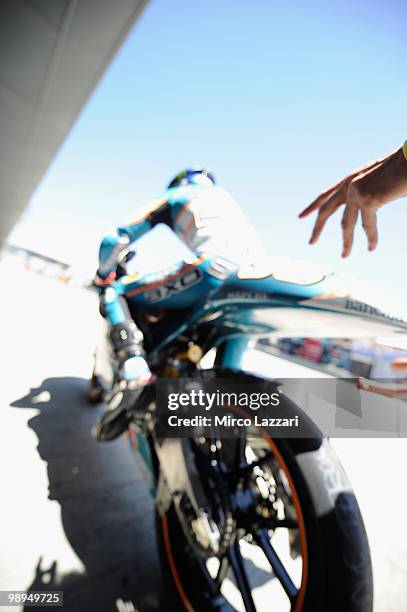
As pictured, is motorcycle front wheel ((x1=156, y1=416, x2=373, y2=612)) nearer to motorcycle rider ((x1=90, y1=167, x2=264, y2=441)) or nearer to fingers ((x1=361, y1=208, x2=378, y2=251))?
motorcycle rider ((x1=90, y1=167, x2=264, y2=441))

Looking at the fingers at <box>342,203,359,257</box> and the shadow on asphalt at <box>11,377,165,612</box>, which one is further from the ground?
the fingers at <box>342,203,359,257</box>

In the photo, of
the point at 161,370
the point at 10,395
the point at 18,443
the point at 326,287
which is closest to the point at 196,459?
the point at 161,370

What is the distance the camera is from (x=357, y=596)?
72 centimetres

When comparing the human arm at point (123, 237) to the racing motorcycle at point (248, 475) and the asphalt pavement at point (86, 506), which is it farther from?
the asphalt pavement at point (86, 506)

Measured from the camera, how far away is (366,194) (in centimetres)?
94

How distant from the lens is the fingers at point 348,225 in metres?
1.03

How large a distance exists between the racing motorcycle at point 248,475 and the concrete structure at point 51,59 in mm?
4804

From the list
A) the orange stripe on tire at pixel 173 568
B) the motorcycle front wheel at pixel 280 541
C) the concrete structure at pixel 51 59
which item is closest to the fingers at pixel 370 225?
the motorcycle front wheel at pixel 280 541

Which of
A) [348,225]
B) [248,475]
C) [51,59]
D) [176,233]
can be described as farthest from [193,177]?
[51,59]

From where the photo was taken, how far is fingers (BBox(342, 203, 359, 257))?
1.03 metres

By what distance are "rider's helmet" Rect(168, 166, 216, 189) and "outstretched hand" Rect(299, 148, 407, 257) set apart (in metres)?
0.97

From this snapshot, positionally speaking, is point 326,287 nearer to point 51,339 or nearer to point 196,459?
point 196,459

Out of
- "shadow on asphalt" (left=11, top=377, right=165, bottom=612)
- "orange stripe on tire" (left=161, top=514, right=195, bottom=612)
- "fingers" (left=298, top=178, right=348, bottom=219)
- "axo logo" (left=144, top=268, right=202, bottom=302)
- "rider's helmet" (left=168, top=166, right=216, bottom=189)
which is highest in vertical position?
"rider's helmet" (left=168, top=166, right=216, bottom=189)

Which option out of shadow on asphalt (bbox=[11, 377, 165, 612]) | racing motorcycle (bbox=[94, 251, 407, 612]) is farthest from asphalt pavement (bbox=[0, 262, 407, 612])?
racing motorcycle (bbox=[94, 251, 407, 612])
